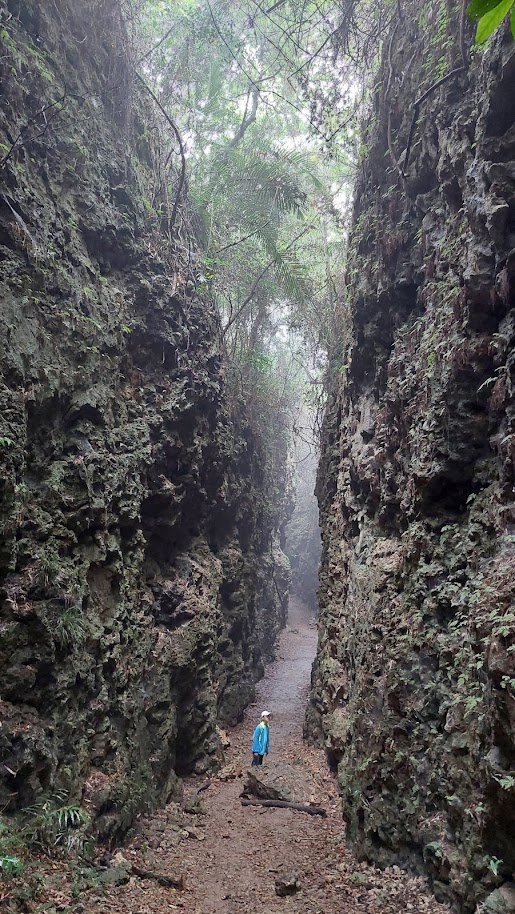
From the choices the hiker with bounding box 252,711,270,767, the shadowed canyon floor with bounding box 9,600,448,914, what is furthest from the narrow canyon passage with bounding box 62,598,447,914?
the hiker with bounding box 252,711,270,767

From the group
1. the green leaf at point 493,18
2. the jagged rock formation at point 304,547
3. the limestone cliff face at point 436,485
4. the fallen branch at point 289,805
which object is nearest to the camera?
the green leaf at point 493,18

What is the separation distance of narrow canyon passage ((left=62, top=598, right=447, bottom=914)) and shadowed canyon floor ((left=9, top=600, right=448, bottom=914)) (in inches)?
0.5

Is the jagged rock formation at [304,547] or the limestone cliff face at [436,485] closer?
the limestone cliff face at [436,485]

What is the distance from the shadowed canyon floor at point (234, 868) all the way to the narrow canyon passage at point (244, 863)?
0.01 m

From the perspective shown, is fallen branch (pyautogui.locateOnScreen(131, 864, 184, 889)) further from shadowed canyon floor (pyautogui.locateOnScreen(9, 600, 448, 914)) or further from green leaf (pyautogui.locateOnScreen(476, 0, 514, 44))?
green leaf (pyautogui.locateOnScreen(476, 0, 514, 44))

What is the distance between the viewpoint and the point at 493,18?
1.14 metres

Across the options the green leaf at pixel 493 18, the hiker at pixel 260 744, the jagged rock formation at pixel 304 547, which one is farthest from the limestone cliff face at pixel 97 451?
the jagged rock formation at pixel 304 547

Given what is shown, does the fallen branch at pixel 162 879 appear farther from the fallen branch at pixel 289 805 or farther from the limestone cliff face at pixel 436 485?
the fallen branch at pixel 289 805

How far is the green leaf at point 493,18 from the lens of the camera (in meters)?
1.07

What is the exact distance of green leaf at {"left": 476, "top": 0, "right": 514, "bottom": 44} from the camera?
1072mm

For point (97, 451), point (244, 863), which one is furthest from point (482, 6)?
point (244, 863)

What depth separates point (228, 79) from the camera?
15.6 metres

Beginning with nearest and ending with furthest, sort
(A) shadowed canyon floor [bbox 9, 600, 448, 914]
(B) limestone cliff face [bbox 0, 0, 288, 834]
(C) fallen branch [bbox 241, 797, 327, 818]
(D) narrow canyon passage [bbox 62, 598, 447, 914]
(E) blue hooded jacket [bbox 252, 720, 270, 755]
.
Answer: (A) shadowed canyon floor [bbox 9, 600, 448, 914] → (D) narrow canyon passage [bbox 62, 598, 447, 914] → (B) limestone cliff face [bbox 0, 0, 288, 834] → (C) fallen branch [bbox 241, 797, 327, 818] → (E) blue hooded jacket [bbox 252, 720, 270, 755]

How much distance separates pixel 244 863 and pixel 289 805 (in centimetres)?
180
